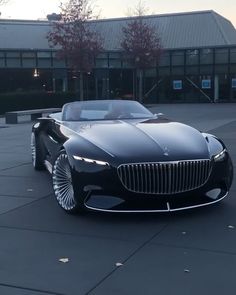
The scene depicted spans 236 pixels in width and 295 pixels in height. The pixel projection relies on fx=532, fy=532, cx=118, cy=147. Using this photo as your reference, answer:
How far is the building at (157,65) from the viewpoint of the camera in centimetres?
3766

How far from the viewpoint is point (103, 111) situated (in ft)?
27.2

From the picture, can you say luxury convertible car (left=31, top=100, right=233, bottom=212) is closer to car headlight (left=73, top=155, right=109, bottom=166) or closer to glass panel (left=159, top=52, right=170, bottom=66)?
car headlight (left=73, top=155, right=109, bottom=166)

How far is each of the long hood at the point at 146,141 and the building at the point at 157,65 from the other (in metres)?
30.5

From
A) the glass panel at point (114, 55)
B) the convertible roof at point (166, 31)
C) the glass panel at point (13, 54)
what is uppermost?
the convertible roof at point (166, 31)

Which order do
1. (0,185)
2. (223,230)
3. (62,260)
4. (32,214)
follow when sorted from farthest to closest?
(0,185) → (32,214) → (223,230) → (62,260)

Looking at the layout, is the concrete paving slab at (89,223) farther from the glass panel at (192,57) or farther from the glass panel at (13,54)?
the glass panel at (192,57)

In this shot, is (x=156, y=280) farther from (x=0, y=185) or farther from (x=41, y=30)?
(x=41, y=30)

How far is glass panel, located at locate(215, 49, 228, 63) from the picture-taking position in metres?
39.6

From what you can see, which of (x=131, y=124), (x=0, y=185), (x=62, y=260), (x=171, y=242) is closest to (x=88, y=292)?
(x=62, y=260)

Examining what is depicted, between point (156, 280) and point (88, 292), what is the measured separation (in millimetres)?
561

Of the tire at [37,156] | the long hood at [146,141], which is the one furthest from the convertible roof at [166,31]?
the long hood at [146,141]

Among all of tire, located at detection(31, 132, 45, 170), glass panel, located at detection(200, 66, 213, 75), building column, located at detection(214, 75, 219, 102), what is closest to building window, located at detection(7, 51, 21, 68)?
glass panel, located at detection(200, 66, 213, 75)

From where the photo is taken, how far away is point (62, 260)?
4691 millimetres

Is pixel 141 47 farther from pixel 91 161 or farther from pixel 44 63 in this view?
pixel 91 161
